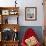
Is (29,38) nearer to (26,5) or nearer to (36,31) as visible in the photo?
(36,31)

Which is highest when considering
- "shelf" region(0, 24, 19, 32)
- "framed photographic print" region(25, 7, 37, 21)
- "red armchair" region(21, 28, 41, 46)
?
"framed photographic print" region(25, 7, 37, 21)

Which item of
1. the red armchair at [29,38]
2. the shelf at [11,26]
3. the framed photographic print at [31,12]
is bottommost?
the red armchair at [29,38]

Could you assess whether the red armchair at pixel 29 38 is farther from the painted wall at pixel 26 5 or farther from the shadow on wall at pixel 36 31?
the painted wall at pixel 26 5

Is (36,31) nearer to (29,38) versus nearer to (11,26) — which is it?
(29,38)

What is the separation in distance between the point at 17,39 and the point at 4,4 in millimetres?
1344

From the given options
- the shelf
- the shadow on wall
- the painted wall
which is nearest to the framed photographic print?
the painted wall

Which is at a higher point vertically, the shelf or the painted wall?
the painted wall

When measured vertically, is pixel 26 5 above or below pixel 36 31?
above

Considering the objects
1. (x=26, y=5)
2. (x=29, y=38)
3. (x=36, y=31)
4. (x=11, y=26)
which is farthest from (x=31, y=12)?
(x=29, y=38)

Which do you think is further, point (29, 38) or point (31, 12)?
point (31, 12)

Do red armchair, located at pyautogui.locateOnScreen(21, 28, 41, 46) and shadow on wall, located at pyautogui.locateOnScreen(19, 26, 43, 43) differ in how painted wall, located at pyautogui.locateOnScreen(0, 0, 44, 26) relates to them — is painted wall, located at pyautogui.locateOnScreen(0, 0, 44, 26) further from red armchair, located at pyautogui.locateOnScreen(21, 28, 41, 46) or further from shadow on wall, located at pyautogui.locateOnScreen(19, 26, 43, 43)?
red armchair, located at pyautogui.locateOnScreen(21, 28, 41, 46)

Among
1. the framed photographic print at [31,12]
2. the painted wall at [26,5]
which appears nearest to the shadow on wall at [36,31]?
the painted wall at [26,5]

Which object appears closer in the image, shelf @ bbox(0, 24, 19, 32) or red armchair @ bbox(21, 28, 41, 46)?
red armchair @ bbox(21, 28, 41, 46)

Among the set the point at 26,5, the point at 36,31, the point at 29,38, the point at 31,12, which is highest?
the point at 26,5
